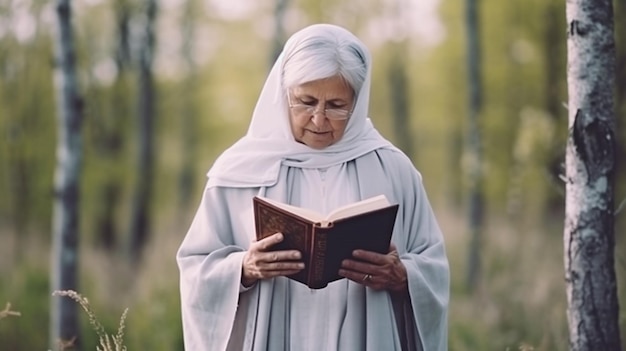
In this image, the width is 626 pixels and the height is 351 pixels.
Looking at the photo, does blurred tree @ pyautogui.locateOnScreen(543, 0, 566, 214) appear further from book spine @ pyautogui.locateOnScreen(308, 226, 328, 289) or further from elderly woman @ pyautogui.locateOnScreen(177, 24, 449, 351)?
book spine @ pyautogui.locateOnScreen(308, 226, 328, 289)

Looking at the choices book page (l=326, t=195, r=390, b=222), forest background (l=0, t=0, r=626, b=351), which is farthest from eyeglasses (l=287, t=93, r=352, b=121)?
forest background (l=0, t=0, r=626, b=351)

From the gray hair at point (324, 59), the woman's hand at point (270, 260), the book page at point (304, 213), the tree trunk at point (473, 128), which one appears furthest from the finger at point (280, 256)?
the tree trunk at point (473, 128)

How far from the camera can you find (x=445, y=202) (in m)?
24.4

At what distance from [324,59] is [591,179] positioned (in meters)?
1.27

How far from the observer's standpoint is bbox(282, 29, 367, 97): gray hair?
311 cm

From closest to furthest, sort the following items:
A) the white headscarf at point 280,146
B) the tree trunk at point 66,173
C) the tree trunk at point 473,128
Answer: the white headscarf at point 280,146 < the tree trunk at point 66,173 < the tree trunk at point 473,128

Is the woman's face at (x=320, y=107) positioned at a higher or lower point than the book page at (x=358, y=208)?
higher

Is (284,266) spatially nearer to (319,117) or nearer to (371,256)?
(371,256)

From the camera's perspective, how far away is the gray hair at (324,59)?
3107mm

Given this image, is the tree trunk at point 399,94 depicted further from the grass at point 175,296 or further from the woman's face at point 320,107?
the woman's face at point 320,107

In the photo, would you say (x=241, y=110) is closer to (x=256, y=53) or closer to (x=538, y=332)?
(x=256, y=53)

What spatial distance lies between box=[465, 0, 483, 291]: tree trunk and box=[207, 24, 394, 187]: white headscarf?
296 inches

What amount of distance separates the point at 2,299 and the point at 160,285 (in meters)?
1.74

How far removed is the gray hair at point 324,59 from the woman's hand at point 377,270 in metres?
0.60
